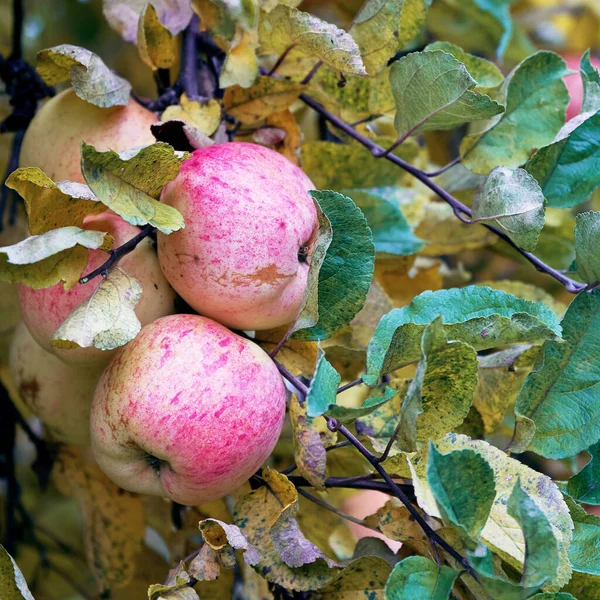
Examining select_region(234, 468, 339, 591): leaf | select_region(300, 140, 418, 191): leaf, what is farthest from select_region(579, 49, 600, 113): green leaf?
select_region(234, 468, 339, 591): leaf

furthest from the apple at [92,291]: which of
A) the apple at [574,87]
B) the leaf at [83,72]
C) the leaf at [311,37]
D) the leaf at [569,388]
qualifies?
the apple at [574,87]

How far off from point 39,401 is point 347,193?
15.6 inches

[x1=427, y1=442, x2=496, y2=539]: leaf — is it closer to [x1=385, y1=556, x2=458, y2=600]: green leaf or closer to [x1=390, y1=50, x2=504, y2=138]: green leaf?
[x1=385, y1=556, x2=458, y2=600]: green leaf

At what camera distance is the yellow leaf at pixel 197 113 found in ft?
2.43

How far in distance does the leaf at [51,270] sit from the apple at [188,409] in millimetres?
73

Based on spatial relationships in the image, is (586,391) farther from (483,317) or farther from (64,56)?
(64,56)

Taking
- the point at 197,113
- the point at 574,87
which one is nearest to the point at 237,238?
the point at 197,113

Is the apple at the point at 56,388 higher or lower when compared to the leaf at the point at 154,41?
lower

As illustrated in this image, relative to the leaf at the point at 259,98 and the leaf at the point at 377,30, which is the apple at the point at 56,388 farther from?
the leaf at the point at 377,30

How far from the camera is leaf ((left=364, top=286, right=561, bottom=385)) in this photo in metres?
0.59

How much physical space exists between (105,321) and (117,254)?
0.08 metres

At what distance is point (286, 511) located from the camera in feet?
1.99

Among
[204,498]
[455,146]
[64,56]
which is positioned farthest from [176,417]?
[455,146]

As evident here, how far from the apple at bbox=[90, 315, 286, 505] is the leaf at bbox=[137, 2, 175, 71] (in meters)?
0.30
